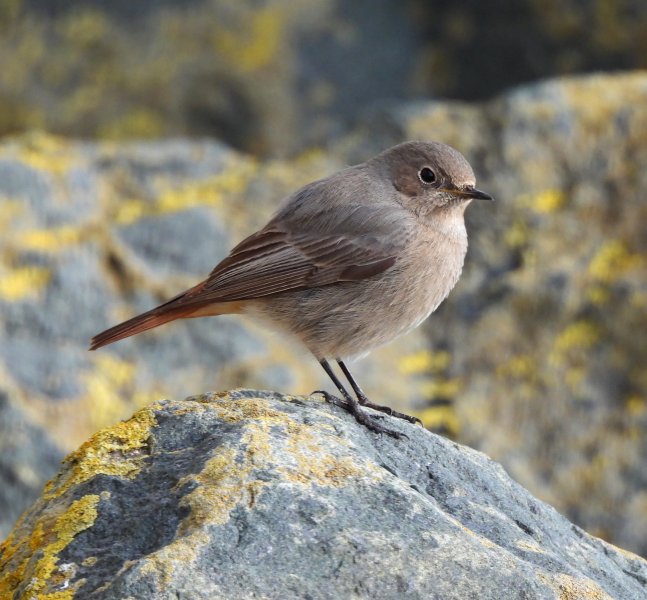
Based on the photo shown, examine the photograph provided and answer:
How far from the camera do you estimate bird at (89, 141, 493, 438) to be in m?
5.04

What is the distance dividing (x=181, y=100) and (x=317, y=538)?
726cm

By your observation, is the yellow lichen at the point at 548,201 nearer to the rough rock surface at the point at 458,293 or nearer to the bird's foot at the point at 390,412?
the rough rock surface at the point at 458,293

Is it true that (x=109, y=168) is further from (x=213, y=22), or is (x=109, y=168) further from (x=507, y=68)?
(x=507, y=68)

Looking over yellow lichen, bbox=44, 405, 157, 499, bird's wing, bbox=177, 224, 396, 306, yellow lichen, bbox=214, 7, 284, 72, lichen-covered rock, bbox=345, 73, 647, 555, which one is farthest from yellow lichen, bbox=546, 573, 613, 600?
yellow lichen, bbox=214, 7, 284, 72

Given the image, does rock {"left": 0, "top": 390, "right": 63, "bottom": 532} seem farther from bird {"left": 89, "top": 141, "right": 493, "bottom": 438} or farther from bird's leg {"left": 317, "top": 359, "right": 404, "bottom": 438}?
bird's leg {"left": 317, "top": 359, "right": 404, "bottom": 438}

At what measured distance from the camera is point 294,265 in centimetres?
516

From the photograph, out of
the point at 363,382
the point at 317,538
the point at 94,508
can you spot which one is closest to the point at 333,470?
the point at 317,538

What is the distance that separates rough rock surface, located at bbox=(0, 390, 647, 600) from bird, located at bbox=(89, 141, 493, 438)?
114 cm

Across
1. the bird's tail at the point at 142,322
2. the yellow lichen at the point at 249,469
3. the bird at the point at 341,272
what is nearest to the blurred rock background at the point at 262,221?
the bird at the point at 341,272

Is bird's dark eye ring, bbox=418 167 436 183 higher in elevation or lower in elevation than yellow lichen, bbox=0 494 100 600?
higher

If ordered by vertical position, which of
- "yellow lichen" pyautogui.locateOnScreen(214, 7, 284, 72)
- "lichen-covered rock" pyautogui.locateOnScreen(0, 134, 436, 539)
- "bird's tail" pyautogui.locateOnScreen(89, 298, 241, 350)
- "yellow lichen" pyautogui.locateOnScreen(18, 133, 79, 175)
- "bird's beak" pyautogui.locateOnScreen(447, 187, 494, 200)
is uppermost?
"yellow lichen" pyautogui.locateOnScreen(214, 7, 284, 72)

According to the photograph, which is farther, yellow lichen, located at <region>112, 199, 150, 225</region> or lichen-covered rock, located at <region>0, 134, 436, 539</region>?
yellow lichen, located at <region>112, 199, 150, 225</region>

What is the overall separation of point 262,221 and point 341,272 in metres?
2.42

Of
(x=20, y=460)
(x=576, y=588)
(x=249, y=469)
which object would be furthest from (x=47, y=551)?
(x=20, y=460)
